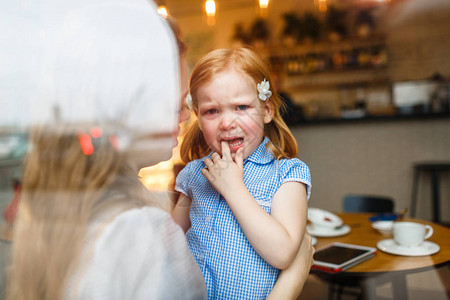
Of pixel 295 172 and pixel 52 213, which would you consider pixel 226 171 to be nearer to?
pixel 295 172

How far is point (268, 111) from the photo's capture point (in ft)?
2.64

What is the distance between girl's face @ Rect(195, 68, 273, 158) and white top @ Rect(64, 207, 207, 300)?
0.20 m

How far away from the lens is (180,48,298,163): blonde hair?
75 cm

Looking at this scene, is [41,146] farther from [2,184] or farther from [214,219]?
[214,219]

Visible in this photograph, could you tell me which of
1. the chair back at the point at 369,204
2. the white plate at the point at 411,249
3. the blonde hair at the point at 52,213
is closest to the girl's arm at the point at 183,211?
the blonde hair at the point at 52,213

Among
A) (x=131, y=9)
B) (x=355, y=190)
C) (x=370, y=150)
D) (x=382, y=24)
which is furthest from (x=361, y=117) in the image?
(x=131, y=9)

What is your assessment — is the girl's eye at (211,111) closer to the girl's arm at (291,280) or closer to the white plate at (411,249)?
the girl's arm at (291,280)

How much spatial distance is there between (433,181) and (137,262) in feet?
10.2

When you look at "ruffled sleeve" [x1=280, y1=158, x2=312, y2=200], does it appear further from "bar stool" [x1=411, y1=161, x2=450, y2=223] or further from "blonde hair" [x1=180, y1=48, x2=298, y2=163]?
"bar stool" [x1=411, y1=161, x2=450, y2=223]

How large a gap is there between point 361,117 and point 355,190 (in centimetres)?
60

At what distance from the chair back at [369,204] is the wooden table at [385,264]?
575mm

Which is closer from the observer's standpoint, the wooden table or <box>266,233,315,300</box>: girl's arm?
<box>266,233,315,300</box>: girl's arm

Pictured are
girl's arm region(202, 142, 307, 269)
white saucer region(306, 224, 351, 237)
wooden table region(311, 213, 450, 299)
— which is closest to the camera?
girl's arm region(202, 142, 307, 269)

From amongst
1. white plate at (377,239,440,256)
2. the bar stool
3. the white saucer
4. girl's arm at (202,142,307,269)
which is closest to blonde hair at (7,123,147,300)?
girl's arm at (202,142,307,269)
